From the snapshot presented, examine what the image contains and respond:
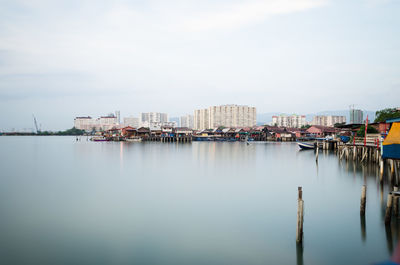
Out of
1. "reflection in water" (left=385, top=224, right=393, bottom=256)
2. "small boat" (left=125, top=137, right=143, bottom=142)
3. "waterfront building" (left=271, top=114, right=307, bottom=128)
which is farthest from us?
"waterfront building" (left=271, top=114, right=307, bottom=128)

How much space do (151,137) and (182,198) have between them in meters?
69.1

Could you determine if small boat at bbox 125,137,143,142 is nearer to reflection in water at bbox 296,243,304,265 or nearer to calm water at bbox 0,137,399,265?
calm water at bbox 0,137,399,265

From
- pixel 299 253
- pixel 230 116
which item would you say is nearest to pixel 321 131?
pixel 230 116

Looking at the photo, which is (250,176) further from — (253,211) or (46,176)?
(46,176)

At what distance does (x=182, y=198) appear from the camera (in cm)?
1548

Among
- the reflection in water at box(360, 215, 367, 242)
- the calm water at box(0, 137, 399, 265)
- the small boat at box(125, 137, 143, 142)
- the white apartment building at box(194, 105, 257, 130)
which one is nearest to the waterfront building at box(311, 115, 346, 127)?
the white apartment building at box(194, 105, 257, 130)

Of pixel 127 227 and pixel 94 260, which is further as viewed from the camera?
pixel 127 227

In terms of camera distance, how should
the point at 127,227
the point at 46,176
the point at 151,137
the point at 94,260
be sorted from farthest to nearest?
the point at 151,137 < the point at 46,176 < the point at 127,227 < the point at 94,260

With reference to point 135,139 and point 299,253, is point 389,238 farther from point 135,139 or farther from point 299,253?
point 135,139

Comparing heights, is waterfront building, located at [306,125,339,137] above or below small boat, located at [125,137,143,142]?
above

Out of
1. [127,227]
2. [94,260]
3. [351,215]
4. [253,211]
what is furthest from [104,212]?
[351,215]

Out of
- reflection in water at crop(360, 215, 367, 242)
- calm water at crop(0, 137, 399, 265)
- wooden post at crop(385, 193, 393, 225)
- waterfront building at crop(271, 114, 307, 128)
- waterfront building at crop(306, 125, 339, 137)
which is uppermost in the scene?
waterfront building at crop(271, 114, 307, 128)

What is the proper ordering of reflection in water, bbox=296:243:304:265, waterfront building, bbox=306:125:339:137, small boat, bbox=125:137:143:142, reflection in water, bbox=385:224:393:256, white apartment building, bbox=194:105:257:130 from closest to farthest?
1. reflection in water, bbox=296:243:304:265
2. reflection in water, bbox=385:224:393:256
3. small boat, bbox=125:137:143:142
4. waterfront building, bbox=306:125:339:137
5. white apartment building, bbox=194:105:257:130

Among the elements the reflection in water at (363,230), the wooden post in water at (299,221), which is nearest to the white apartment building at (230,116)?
the reflection in water at (363,230)
